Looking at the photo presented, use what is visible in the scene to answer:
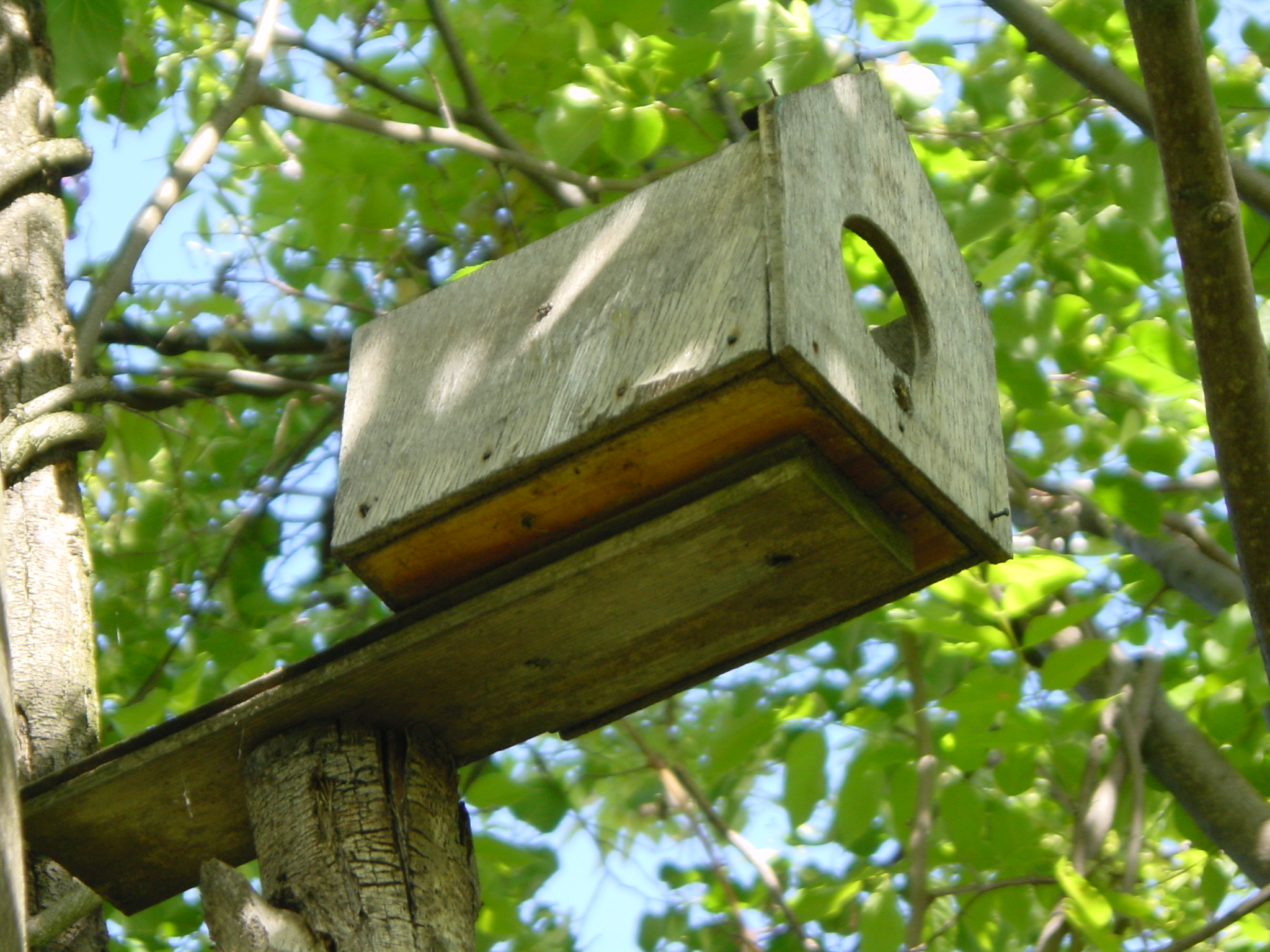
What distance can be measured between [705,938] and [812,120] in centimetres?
240

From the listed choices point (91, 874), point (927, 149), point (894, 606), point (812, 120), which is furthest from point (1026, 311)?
point (91, 874)

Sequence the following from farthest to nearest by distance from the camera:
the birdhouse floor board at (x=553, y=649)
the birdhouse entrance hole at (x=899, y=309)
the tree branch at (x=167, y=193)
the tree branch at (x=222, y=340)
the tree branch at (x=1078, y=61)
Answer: the tree branch at (x=222, y=340) → the tree branch at (x=167, y=193) → the tree branch at (x=1078, y=61) → the birdhouse entrance hole at (x=899, y=309) → the birdhouse floor board at (x=553, y=649)

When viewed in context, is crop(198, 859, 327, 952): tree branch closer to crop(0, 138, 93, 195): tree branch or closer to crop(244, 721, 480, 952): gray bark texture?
crop(244, 721, 480, 952): gray bark texture

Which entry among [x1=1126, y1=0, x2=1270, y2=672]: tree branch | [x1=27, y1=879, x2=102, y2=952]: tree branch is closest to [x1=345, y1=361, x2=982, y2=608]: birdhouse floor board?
[x1=1126, y1=0, x2=1270, y2=672]: tree branch

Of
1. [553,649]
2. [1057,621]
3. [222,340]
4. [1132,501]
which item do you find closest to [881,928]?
[1057,621]

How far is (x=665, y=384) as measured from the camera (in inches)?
55.2

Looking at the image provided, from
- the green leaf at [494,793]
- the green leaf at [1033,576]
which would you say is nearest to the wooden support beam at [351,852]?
the green leaf at [494,793]

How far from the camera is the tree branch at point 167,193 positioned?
2.23 metres

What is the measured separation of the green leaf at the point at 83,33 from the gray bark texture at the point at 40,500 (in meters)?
0.04

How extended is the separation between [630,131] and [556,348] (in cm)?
131

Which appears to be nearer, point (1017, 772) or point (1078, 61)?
point (1078, 61)

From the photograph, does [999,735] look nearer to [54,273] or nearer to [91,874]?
[91,874]

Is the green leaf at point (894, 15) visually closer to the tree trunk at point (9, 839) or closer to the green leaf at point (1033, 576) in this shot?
the green leaf at point (1033, 576)

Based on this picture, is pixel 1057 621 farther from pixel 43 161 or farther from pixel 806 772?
pixel 43 161
